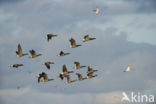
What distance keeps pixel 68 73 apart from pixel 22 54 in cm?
819

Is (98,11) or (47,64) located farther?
(47,64)

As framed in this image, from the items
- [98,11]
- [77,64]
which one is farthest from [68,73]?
[98,11]

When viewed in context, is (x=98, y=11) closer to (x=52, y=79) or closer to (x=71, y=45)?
(x=71, y=45)

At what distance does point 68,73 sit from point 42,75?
15.7 feet

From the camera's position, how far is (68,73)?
115m

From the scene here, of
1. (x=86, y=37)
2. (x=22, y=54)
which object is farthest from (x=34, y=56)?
(x=86, y=37)

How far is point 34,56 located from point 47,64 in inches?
97.1

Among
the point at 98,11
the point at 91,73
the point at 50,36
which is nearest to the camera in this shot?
the point at 98,11

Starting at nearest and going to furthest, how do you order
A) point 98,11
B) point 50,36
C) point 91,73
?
point 98,11 → point 50,36 → point 91,73

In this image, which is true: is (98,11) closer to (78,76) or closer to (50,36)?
(50,36)

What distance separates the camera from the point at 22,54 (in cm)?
11281

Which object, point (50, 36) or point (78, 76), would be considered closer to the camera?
point (50, 36)

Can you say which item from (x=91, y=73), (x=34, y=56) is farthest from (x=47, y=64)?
(x=91, y=73)

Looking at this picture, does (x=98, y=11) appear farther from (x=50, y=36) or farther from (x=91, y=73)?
(x=91, y=73)
